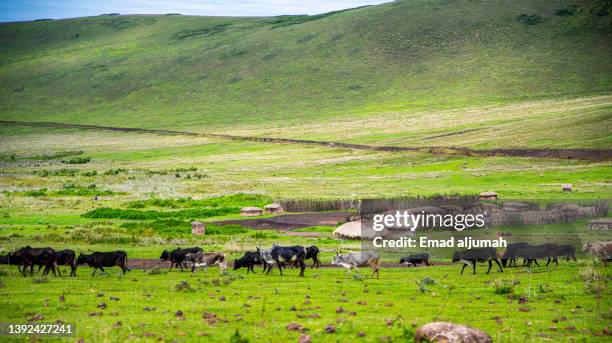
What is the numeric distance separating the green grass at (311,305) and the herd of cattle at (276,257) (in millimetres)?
683

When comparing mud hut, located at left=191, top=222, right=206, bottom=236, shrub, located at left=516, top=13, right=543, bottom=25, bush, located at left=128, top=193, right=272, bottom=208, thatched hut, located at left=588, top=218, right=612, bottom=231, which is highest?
shrub, located at left=516, top=13, right=543, bottom=25

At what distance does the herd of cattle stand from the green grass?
68 centimetres

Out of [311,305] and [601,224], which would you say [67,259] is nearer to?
[311,305]

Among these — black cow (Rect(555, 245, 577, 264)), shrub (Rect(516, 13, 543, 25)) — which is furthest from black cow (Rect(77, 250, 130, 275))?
shrub (Rect(516, 13, 543, 25))

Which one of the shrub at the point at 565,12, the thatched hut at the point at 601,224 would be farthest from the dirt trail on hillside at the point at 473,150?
the shrub at the point at 565,12

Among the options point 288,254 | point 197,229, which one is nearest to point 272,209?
point 197,229

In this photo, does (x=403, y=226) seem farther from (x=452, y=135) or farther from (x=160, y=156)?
(x=160, y=156)

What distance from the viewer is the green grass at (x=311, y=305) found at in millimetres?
15953

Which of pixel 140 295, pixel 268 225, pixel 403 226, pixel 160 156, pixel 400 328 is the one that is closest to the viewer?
pixel 400 328

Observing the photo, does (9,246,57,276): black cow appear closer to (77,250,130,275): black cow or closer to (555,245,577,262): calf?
(77,250,130,275): black cow

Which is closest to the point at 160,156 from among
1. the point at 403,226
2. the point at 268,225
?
the point at 268,225

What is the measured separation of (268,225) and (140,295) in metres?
25.2

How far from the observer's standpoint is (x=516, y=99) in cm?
14738

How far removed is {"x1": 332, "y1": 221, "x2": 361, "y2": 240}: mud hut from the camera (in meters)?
38.6
